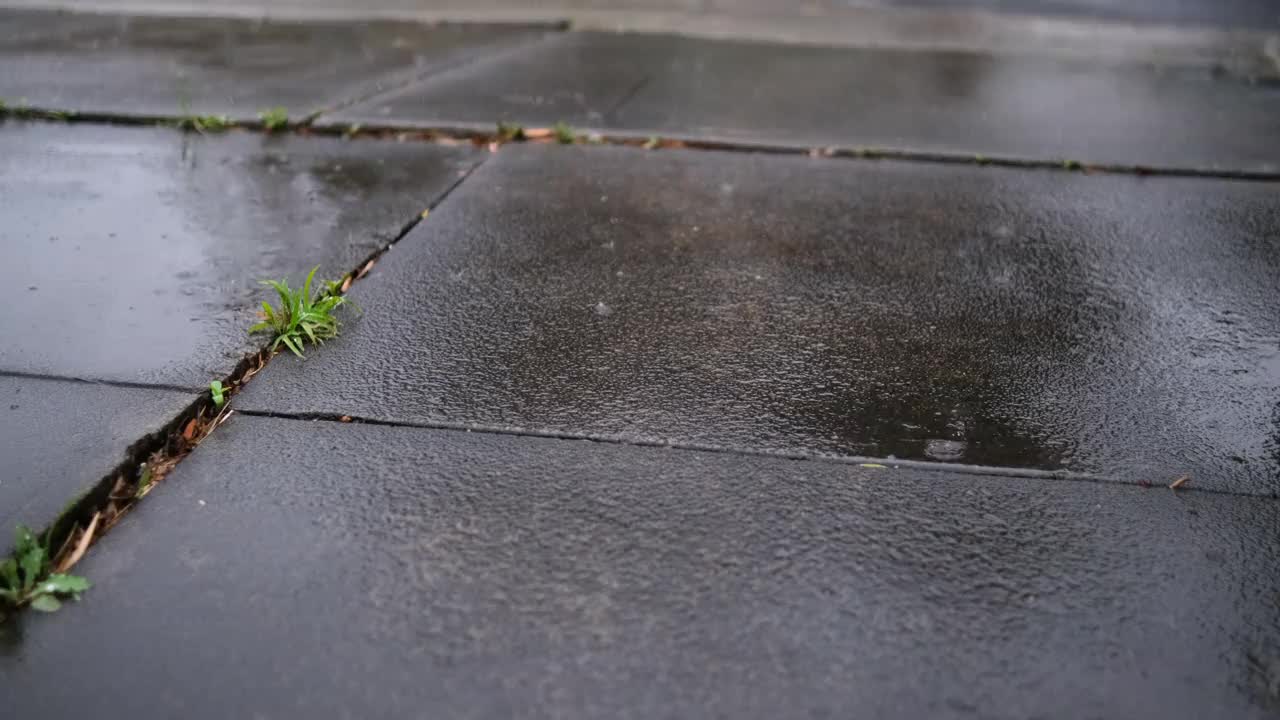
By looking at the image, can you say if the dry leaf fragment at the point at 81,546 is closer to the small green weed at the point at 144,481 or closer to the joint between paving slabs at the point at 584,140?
the small green weed at the point at 144,481

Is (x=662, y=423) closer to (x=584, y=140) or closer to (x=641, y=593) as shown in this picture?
(x=641, y=593)

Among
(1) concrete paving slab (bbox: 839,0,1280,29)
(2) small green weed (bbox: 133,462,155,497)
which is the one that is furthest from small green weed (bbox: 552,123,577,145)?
(1) concrete paving slab (bbox: 839,0,1280,29)

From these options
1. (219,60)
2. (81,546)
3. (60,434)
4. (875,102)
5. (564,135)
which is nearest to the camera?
(81,546)

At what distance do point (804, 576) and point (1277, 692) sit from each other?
84cm

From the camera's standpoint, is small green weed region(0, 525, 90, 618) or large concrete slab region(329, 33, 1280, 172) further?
large concrete slab region(329, 33, 1280, 172)

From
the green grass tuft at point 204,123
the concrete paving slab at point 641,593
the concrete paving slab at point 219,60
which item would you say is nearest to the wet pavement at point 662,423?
the concrete paving slab at point 641,593

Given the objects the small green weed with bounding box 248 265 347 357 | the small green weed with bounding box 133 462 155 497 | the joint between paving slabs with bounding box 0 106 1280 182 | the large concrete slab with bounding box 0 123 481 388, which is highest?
the joint between paving slabs with bounding box 0 106 1280 182

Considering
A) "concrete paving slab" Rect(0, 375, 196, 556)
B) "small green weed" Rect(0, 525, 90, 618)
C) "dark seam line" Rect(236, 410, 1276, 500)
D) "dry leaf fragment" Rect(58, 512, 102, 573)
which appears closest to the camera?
"small green weed" Rect(0, 525, 90, 618)

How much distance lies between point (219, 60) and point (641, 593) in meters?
5.20

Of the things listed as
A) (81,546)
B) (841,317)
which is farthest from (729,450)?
(81,546)

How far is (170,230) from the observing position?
11.3 ft

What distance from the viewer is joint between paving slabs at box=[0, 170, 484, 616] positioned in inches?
78.3

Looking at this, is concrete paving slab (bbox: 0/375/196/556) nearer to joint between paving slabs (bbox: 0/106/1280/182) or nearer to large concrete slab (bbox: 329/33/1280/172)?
joint between paving slabs (bbox: 0/106/1280/182)

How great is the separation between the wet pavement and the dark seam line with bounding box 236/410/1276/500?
11 mm
